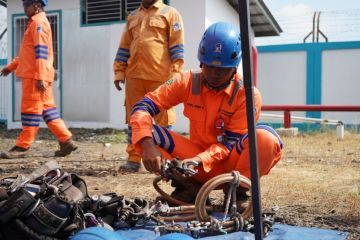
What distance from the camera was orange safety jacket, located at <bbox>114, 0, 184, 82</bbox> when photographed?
5035 millimetres

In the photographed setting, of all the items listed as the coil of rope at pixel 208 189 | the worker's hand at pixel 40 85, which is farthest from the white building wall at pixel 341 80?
the coil of rope at pixel 208 189

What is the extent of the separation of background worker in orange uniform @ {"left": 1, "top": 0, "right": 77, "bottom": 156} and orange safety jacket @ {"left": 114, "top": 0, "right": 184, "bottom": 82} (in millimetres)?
1319

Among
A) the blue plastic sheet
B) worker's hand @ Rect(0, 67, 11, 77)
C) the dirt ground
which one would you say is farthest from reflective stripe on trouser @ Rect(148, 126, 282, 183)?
worker's hand @ Rect(0, 67, 11, 77)

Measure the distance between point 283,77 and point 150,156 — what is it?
429 inches

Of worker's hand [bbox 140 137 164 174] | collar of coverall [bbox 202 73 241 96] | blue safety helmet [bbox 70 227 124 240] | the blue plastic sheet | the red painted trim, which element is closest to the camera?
blue safety helmet [bbox 70 227 124 240]

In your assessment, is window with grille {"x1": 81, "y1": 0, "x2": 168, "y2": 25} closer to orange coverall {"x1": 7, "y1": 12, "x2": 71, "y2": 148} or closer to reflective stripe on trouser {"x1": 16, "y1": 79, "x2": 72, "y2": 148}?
orange coverall {"x1": 7, "y1": 12, "x2": 71, "y2": 148}

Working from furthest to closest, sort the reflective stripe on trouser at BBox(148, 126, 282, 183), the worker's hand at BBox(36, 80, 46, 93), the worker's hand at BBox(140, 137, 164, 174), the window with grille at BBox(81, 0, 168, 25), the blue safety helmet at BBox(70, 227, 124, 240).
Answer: the window with grille at BBox(81, 0, 168, 25) → the worker's hand at BBox(36, 80, 46, 93) → the reflective stripe on trouser at BBox(148, 126, 282, 183) → the worker's hand at BBox(140, 137, 164, 174) → the blue safety helmet at BBox(70, 227, 124, 240)

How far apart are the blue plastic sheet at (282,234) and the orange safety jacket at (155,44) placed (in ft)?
A: 7.93

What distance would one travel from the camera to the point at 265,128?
3.24 m

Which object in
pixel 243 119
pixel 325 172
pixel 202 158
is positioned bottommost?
pixel 325 172

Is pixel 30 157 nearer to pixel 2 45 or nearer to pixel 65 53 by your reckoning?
pixel 65 53

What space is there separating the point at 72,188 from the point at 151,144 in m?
0.59

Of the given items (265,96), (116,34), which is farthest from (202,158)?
(265,96)

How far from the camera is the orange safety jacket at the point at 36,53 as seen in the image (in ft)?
19.4
